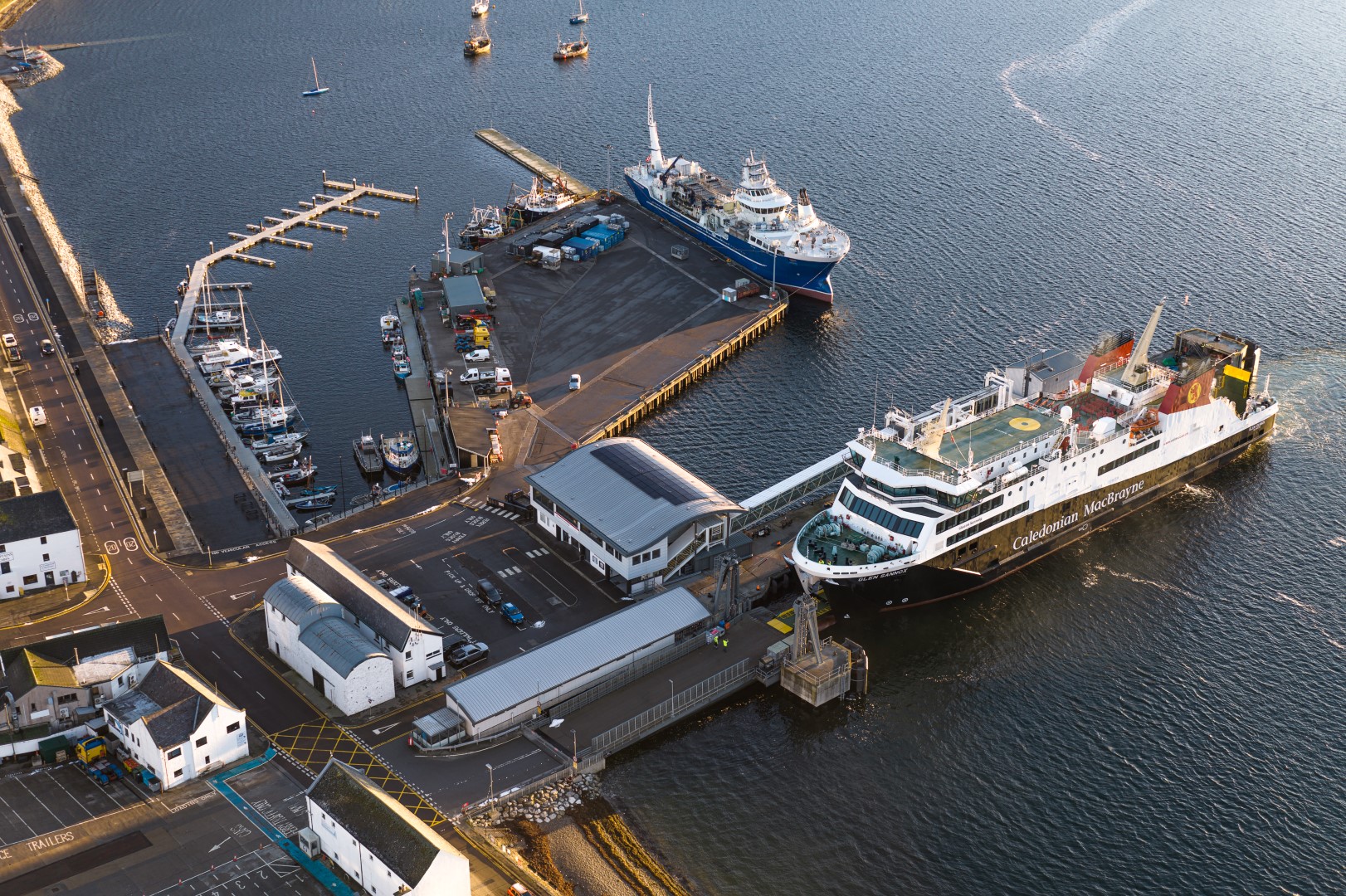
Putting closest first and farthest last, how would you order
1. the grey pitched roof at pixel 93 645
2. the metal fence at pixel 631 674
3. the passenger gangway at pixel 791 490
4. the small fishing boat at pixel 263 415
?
the grey pitched roof at pixel 93 645 < the metal fence at pixel 631 674 < the passenger gangway at pixel 791 490 < the small fishing boat at pixel 263 415

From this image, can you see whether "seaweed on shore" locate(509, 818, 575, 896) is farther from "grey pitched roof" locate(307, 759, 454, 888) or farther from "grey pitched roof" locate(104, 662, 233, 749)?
"grey pitched roof" locate(104, 662, 233, 749)

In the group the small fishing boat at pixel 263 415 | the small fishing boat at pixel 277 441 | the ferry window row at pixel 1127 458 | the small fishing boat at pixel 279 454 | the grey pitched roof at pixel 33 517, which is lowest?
the small fishing boat at pixel 279 454

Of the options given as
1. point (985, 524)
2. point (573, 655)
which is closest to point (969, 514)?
point (985, 524)

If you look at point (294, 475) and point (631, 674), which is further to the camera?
point (294, 475)

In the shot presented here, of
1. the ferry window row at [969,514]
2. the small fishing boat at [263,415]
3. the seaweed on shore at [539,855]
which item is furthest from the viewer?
the small fishing boat at [263,415]

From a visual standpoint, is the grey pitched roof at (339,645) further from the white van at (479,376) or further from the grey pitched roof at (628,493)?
the white van at (479,376)

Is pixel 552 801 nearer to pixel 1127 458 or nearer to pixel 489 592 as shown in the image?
pixel 489 592

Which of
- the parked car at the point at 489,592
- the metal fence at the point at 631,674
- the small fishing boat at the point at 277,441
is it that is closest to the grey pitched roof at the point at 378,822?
the metal fence at the point at 631,674
